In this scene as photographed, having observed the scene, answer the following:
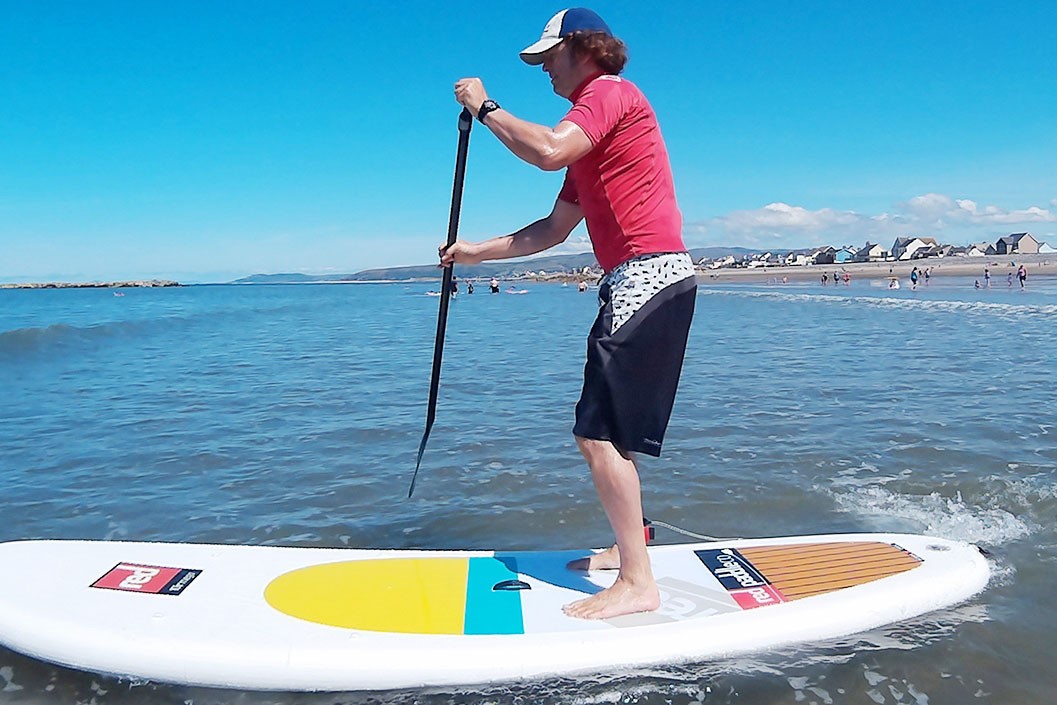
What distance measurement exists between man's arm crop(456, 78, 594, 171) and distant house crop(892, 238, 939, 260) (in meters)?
126

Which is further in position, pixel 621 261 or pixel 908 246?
pixel 908 246

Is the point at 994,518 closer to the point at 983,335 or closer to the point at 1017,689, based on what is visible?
the point at 1017,689

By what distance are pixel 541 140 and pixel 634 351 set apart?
36.9 inches

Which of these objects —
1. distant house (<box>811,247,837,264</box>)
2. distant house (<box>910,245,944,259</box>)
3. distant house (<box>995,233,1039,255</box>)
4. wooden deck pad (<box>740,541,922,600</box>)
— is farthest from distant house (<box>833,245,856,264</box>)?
wooden deck pad (<box>740,541,922,600</box>)

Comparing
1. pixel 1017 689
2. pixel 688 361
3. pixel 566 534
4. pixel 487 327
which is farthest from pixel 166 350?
pixel 1017 689

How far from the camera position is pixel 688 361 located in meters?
13.6

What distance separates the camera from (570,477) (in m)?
6.12

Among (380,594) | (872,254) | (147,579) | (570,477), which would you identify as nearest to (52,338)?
(570,477)

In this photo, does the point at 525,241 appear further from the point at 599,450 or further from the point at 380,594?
the point at 380,594

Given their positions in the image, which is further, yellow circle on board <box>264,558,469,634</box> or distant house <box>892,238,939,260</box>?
distant house <box>892,238,939,260</box>

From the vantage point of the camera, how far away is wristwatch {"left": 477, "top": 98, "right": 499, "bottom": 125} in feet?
9.61

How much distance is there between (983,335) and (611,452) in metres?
16.9

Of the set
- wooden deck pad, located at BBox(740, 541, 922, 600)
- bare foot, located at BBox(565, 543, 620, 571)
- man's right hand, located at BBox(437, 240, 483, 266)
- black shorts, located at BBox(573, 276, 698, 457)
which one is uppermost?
man's right hand, located at BBox(437, 240, 483, 266)

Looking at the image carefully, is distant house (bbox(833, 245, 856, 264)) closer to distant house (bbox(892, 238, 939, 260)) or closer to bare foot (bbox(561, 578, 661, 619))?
distant house (bbox(892, 238, 939, 260))
